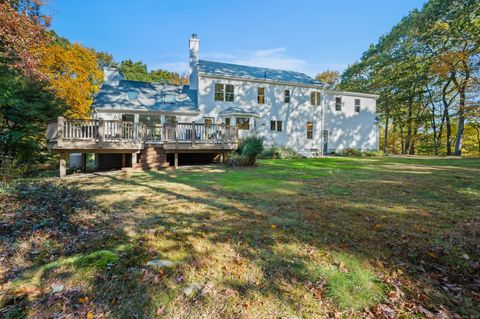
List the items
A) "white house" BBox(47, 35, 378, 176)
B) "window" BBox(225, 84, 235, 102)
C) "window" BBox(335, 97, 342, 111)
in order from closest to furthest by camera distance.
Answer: "white house" BBox(47, 35, 378, 176) → "window" BBox(225, 84, 235, 102) → "window" BBox(335, 97, 342, 111)

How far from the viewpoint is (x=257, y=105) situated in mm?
18734

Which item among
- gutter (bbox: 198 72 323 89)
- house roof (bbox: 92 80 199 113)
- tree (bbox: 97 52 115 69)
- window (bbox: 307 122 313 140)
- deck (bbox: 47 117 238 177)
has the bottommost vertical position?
deck (bbox: 47 117 238 177)

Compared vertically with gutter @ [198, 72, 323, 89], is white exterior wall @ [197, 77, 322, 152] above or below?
below

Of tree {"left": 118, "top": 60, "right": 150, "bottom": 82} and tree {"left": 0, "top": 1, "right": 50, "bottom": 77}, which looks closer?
tree {"left": 0, "top": 1, "right": 50, "bottom": 77}

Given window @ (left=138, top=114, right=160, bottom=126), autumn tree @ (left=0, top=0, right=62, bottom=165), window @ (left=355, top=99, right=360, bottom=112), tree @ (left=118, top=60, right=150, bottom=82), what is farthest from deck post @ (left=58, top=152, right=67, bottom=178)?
tree @ (left=118, top=60, right=150, bottom=82)

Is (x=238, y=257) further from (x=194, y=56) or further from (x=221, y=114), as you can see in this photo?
(x=194, y=56)

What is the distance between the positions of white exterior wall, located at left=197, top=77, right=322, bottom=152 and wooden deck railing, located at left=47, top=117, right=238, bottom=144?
6.08m

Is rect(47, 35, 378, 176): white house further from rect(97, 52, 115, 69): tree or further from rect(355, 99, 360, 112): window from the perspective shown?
rect(97, 52, 115, 69): tree

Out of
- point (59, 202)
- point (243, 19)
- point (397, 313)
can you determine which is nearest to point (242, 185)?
point (59, 202)

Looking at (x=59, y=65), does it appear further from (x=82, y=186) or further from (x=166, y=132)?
(x=82, y=186)

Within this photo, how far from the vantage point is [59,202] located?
16.4ft

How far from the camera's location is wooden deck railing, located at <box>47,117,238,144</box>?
27.9 ft

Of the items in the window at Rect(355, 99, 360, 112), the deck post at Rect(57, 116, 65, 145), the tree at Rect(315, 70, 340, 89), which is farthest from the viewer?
the tree at Rect(315, 70, 340, 89)

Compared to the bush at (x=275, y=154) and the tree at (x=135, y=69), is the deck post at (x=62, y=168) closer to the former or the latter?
the bush at (x=275, y=154)
